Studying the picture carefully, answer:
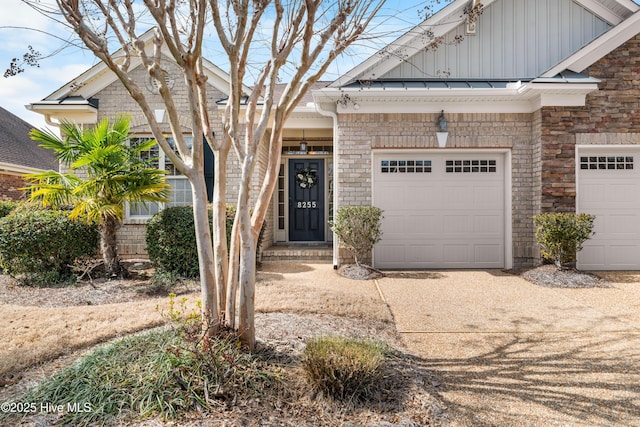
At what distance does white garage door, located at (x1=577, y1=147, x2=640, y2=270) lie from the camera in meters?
7.47

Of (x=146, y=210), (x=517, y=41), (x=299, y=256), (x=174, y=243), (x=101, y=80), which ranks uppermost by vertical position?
(x=517, y=41)

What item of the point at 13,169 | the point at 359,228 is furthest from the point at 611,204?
the point at 13,169

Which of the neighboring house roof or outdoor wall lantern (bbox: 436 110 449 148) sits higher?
the neighboring house roof

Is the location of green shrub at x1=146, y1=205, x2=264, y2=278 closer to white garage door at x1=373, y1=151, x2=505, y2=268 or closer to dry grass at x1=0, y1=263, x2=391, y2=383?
dry grass at x1=0, y1=263, x2=391, y2=383

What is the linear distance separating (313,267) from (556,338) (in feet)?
15.6

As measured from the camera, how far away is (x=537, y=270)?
6.92 meters

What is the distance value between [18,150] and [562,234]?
17.2m

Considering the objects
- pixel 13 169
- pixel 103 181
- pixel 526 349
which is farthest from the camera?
pixel 13 169

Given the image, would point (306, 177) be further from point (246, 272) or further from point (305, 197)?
point (246, 272)

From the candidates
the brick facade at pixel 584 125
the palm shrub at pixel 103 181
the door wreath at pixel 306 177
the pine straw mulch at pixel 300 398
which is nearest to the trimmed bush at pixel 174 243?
the palm shrub at pixel 103 181

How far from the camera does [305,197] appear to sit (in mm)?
10297

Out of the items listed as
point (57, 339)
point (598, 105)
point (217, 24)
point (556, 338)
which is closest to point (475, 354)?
point (556, 338)

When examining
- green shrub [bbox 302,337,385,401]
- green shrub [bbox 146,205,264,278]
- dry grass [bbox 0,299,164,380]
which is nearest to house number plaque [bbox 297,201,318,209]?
green shrub [bbox 146,205,264,278]

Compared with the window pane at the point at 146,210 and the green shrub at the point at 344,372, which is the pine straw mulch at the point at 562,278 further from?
the window pane at the point at 146,210
